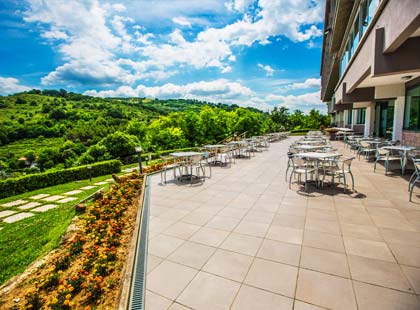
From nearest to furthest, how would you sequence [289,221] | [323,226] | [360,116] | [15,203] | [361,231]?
[361,231] → [323,226] → [289,221] → [15,203] → [360,116]

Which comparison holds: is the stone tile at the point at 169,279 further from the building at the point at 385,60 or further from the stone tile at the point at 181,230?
the building at the point at 385,60

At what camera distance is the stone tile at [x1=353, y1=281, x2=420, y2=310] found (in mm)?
1828

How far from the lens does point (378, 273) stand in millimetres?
2248

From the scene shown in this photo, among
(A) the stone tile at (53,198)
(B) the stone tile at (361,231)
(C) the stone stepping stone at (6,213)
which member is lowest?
(C) the stone stepping stone at (6,213)

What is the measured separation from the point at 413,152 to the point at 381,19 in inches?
146

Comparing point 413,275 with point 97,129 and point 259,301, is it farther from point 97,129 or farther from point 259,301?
point 97,129

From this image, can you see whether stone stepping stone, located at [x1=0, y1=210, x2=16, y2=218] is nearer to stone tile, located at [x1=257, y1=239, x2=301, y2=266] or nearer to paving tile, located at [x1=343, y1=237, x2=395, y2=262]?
stone tile, located at [x1=257, y1=239, x2=301, y2=266]

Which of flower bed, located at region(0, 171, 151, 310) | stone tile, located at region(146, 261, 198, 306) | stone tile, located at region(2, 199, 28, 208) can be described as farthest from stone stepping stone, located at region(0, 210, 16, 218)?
stone tile, located at region(146, 261, 198, 306)

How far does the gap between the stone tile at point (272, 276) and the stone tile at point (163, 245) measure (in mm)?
1121

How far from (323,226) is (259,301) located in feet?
6.42

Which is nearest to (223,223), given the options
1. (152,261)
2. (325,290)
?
(152,261)

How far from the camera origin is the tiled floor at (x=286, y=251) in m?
1.99

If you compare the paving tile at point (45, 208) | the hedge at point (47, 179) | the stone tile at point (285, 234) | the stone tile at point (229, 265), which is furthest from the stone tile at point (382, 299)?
the hedge at point (47, 179)

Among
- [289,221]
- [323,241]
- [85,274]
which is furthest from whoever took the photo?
[289,221]
